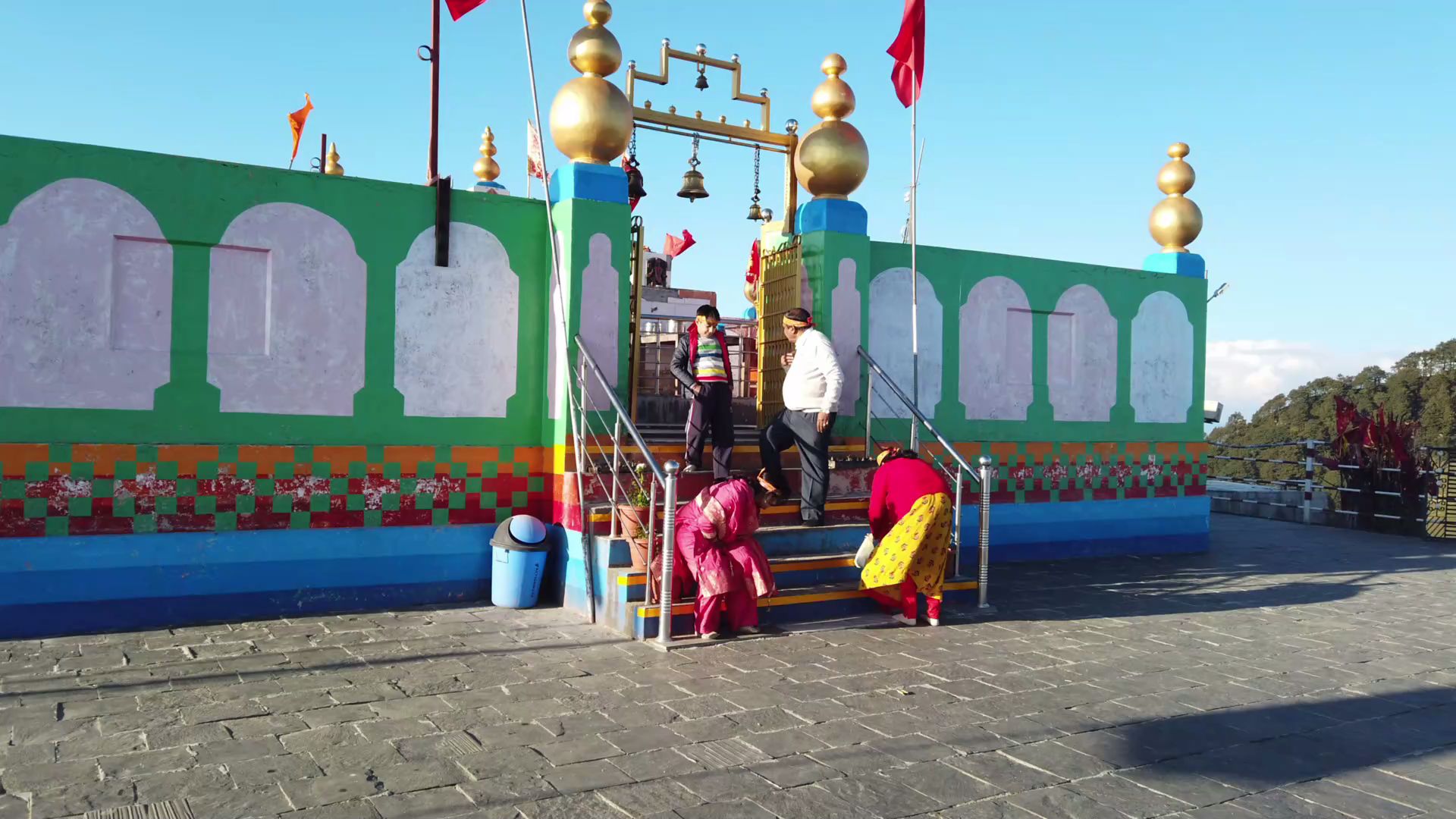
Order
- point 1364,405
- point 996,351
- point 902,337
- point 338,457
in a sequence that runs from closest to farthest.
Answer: point 338,457 < point 902,337 < point 996,351 < point 1364,405

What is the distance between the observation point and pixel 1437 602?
9289 mm

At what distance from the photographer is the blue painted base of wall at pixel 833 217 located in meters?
9.87

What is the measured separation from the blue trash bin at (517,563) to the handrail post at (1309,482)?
42.0 feet

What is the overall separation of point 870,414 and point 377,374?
4.49m

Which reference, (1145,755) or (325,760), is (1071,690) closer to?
(1145,755)

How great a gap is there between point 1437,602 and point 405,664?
28.6 ft

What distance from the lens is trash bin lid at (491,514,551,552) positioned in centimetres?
822

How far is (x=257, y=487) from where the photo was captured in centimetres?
788

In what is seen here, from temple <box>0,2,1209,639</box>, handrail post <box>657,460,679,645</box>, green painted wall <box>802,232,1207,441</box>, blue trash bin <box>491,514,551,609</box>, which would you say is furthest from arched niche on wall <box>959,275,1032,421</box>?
handrail post <box>657,460,679,645</box>

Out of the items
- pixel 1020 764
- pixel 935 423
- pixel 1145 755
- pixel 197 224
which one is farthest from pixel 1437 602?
pixel 197 224

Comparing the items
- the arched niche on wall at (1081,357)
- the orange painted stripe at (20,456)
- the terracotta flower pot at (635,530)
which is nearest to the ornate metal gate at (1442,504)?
the arched niche on wall at (1081,357)

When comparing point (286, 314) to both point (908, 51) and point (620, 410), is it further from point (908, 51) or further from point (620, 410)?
point (908, 51)

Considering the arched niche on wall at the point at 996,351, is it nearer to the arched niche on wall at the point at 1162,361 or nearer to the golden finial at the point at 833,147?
the arched niche on wall at the point at 1162,361

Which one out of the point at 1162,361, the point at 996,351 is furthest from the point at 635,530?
the point at 1162,361
